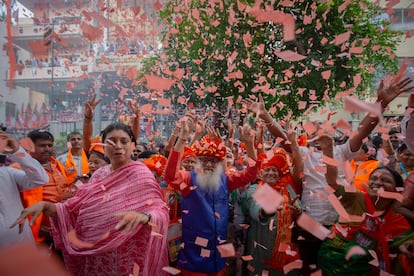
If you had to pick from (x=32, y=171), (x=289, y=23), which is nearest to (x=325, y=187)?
(x=32, y=171)

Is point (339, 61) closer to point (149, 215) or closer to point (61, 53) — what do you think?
point (149, 215)

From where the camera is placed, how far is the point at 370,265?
9.76 feet

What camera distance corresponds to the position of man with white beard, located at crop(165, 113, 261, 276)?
3367 millimetres

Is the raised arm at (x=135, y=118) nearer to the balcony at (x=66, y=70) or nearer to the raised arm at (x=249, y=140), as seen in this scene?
the raised arm at (x=249, y=140)

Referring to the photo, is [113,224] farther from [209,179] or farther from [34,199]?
[209,179]

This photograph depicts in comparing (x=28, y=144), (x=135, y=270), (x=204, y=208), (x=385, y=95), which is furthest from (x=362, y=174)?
(x=28, y=144)

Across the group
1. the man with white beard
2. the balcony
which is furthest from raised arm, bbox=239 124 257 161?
the balcony

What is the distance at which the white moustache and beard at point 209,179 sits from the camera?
3490 mm

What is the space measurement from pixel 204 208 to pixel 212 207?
86 millimetres

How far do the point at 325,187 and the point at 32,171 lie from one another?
2692 millimetres

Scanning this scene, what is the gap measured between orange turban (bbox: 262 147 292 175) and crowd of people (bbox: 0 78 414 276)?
1 centimetres

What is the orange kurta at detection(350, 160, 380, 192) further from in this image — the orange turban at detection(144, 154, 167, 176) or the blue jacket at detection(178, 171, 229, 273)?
the orange turban at detection(144, 154, 167, 176)

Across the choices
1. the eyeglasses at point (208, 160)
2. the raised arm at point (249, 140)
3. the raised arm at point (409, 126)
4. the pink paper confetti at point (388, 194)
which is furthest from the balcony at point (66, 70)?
the pink paper confetti at point (388, 194)

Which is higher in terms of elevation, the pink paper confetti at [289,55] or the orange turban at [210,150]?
the pink paper confetti at [289,55]
